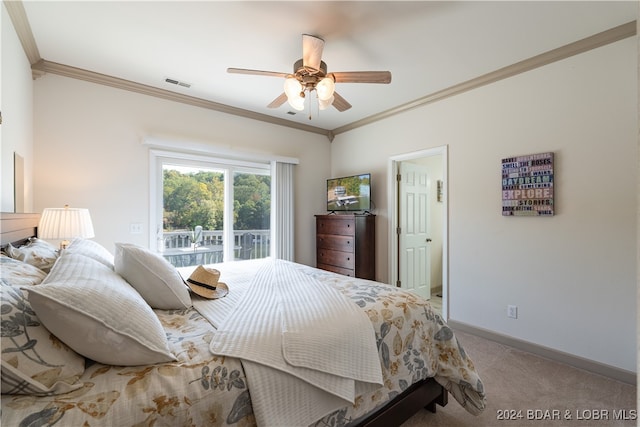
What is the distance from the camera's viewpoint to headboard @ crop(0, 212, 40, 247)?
1.47 metres

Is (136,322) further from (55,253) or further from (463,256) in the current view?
(463,256)

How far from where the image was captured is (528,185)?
2.59 metres

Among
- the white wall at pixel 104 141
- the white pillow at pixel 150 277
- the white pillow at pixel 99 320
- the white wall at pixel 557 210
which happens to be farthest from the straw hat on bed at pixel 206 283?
the white wall at pixel 557 210

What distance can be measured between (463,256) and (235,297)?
2473 millimetres

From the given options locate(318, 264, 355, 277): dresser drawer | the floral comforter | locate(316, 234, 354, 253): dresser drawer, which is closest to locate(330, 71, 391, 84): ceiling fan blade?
the floral comforter

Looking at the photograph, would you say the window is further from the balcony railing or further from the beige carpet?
the beige carpet

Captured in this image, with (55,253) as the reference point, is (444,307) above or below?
below

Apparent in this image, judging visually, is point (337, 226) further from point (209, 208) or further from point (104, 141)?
point (104, 141)

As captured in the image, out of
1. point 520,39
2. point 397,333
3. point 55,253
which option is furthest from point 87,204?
point 520,39

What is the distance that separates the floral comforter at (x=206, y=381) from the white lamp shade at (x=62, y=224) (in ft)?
4.70

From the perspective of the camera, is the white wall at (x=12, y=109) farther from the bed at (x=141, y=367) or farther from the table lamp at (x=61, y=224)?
the bed at (x=141, y=367)

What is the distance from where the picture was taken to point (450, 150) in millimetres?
3207

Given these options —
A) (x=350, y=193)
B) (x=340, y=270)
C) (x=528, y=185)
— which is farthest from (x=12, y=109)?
(x=528, y=185)

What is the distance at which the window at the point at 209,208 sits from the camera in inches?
132
